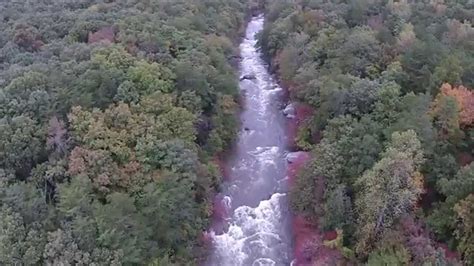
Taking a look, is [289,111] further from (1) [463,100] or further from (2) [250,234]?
(1) [463,100]

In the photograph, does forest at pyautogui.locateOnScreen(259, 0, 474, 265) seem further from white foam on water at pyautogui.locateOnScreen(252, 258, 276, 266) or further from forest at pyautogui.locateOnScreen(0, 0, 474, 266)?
white foam on water at pyautogui.locateOnScreen(252, 258, 276, 266)

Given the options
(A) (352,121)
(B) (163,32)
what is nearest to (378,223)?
(A) (352,121)

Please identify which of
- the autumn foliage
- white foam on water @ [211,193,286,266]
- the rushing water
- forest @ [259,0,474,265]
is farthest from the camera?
the rushing water

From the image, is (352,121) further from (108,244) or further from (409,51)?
(108,244)

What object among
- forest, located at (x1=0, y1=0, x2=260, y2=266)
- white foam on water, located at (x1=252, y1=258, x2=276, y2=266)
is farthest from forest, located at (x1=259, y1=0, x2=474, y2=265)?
forest, located at (x1=0, y1=0, x2=260, y2=266)

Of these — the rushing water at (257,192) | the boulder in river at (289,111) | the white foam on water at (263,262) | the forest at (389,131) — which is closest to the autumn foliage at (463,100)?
the forest at (389,131)

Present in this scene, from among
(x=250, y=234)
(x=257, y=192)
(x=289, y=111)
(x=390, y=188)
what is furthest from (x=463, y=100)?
(x=289, y=111)
